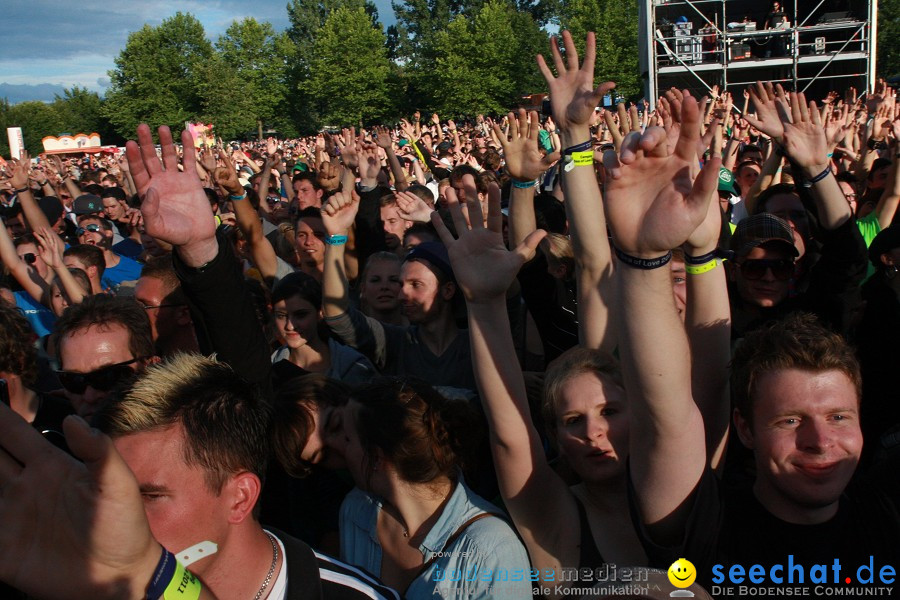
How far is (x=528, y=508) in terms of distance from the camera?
6.88ft

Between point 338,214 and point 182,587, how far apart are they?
2.98 m

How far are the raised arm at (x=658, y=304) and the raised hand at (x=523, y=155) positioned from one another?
6.12 ft

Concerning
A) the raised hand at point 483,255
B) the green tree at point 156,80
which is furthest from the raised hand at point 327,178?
the green tree at point 156,80

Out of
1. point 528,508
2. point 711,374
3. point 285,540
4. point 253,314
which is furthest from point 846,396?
point 253,314

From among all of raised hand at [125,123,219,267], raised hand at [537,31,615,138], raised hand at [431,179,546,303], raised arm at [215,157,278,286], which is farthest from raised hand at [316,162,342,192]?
raised hand at [431,179,546,303]

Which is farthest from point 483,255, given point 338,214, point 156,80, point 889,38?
point 156,80

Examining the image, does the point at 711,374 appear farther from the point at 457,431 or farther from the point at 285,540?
the point at 285,540

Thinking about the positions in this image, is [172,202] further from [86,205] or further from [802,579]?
[86,205]

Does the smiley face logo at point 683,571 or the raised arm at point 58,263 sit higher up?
the raised arm at point 58,263

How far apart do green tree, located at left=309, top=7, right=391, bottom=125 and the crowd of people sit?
56.5 metres

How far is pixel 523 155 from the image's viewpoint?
3.70 meters

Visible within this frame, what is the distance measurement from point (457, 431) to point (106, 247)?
21.1 feet

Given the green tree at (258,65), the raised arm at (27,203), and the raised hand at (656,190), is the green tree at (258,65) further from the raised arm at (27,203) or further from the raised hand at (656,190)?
the raised hand at (656,190)

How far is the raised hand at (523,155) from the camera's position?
3.64 meters
